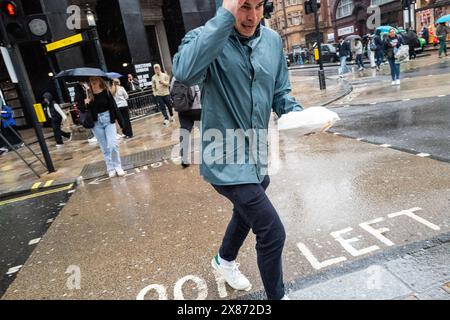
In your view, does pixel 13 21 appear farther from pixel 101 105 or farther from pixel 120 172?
pixel 120 172

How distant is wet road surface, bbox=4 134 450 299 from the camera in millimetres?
2785

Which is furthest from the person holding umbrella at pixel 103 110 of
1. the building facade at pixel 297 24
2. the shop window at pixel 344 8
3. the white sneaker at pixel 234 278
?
the building facade at pixel 297 24

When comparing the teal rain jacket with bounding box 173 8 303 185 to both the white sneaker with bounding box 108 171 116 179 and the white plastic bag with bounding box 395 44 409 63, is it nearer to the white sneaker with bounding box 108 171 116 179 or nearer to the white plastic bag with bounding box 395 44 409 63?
the white sneaker with bounding box 108 171 116 179

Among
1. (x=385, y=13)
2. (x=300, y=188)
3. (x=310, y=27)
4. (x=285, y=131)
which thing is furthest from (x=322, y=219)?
(x=310, y=27)

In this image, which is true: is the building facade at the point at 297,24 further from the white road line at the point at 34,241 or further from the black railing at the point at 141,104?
the white road line at the point at 34,241

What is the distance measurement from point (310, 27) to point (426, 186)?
201 ft

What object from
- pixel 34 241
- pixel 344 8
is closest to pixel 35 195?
pixel 34 241

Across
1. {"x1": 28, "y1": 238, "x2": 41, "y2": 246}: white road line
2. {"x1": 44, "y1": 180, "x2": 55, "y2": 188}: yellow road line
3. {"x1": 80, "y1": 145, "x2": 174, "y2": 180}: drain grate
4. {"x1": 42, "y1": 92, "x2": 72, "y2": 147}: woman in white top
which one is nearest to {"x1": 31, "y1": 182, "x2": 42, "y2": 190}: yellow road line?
{"x1": 44, "y1": 180, "x2": 55, "y2": 188}: yellow road line

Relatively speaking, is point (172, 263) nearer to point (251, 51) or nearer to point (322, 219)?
point (322, 219)

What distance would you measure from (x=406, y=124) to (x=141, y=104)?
37.2 feet

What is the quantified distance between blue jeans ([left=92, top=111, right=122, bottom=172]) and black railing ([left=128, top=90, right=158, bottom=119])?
8319mm

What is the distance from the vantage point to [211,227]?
364cm

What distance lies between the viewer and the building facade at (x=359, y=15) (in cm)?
3509
